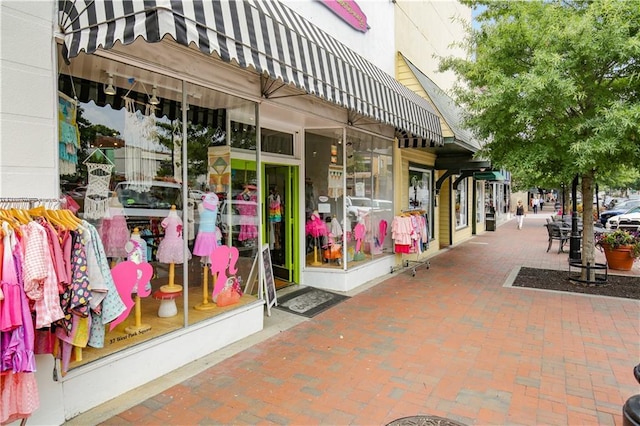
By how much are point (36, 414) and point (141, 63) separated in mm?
3282

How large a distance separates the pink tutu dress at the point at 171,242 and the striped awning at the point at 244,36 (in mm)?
2069

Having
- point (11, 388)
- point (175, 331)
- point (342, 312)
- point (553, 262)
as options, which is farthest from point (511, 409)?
point (553, 262)

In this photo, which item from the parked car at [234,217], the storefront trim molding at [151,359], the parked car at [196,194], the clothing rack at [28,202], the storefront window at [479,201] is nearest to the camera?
the clothing rack at [28,202]

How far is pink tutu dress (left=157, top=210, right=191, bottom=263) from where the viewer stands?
464cm

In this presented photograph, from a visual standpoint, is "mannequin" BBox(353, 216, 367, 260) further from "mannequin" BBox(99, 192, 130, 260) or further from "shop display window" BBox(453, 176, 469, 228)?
"shop display window" BBox(453, 176, 469, 228)

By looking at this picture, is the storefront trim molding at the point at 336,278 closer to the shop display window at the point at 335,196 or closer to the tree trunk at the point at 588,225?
the shop display window at the point at 335,196

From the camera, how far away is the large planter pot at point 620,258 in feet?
30.3

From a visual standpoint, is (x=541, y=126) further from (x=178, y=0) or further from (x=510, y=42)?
(x=178, y=0)

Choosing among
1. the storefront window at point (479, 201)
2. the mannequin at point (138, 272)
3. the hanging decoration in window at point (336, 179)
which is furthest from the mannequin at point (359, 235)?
the storefront window at point (479, 201)

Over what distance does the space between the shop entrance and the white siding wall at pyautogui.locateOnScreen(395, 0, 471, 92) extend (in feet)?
16.2

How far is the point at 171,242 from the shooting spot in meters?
4.65

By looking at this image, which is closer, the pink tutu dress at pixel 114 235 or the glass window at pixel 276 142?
the pink tutu dress at pixel 114 235

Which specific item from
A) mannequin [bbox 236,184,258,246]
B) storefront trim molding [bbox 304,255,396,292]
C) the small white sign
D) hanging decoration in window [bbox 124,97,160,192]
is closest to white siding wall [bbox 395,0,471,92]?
the small white sign

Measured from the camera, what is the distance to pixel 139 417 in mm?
3301
